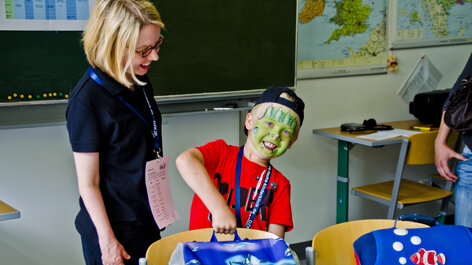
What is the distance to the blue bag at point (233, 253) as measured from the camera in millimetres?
1229

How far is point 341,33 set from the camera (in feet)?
11.3

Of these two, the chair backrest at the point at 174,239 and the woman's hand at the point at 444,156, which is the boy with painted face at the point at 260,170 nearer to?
the chair backrest at the point at 174,239

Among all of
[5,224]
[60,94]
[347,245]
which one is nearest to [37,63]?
[60,94]

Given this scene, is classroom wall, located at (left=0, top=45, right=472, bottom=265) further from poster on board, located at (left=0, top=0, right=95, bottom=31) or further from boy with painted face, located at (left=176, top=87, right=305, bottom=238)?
boy with painted face, located at (left=176, top=87, right=305, bottom=238)

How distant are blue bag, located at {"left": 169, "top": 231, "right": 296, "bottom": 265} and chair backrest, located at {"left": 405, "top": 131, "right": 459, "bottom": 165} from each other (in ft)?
6.23

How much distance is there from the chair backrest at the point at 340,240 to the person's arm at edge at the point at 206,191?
1.06 ft

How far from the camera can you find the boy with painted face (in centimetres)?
171

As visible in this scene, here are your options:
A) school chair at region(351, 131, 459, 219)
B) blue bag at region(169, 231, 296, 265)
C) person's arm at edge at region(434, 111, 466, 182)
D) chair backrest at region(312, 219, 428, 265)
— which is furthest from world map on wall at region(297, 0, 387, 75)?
blue bag at region(169, 231, 296, 265)

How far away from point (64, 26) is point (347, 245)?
158 centimetres

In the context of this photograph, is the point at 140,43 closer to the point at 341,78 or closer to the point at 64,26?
the point at 64,26

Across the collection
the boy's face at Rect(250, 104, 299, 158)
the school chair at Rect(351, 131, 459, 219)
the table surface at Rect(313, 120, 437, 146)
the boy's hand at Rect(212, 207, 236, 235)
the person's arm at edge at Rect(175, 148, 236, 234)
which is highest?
the boy's face at Rect(250, 104, 299, 158)

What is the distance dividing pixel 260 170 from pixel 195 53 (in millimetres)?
1090

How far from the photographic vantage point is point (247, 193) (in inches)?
68.8

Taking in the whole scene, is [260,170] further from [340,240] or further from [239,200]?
[340,240]
